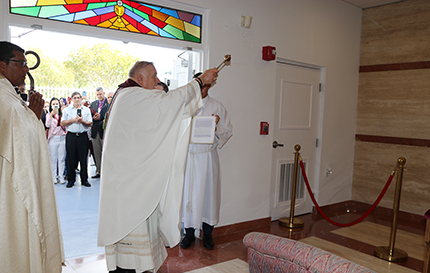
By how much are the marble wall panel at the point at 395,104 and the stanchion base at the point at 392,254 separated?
231 cm

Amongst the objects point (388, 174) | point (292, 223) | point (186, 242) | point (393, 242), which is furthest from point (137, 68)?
point (388, 174)

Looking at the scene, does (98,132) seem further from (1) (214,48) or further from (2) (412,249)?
(2) (412,249)

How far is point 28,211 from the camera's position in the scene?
204 centimetres

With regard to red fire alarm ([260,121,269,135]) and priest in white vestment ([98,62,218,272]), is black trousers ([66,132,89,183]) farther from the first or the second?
priest in white vestment ([98,62,218,272])

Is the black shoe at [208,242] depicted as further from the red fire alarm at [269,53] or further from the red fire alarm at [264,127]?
the red fire alarm at [269,53]

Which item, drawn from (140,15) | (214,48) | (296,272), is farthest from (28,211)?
(214,48)

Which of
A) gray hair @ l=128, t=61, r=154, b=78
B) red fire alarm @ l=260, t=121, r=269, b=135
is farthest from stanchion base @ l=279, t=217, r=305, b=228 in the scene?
gray hair @ l=128, t=61, r=154, b=78

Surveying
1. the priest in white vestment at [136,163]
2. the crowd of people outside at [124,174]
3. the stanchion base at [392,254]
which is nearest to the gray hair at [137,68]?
the crowd of people outside at [124,174]

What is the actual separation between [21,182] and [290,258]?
1.57 m

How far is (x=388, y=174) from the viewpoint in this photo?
19.2 ft

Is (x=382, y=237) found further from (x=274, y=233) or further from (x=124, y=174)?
(x=124, y=174)

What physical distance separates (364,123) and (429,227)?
368 centimetres

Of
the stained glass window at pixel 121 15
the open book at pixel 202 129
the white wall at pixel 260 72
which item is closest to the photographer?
the stained glass window at pixel 121 15

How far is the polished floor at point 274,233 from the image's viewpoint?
11.4 ft
